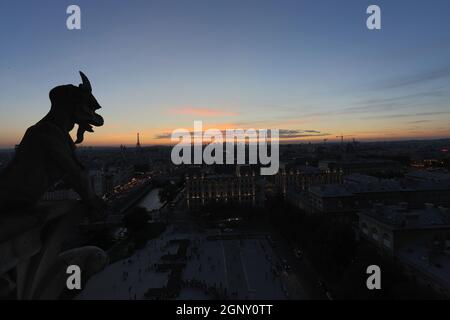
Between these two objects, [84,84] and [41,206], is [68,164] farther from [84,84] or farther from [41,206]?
[84,84]

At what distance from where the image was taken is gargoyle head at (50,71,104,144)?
11.0 feet

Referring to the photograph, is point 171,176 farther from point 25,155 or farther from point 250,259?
point 25,155

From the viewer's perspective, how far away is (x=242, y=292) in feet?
55.5

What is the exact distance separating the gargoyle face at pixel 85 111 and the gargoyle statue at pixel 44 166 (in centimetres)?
12

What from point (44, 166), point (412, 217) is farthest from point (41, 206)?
point (412, 217)

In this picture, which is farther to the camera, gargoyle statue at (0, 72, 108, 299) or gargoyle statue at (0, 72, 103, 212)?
gargoyle statue at (0, 72, 103, 212)

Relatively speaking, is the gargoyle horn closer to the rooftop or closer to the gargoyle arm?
the gargoyle arm

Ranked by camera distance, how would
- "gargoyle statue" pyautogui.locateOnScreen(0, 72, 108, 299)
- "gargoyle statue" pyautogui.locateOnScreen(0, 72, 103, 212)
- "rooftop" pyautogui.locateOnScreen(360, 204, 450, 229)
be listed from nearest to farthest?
"gargoyle statue" pyautogui.locateOnScreen(0, 72, 108, 299), "gargoyle statue" pyautogui.locateOnScreen(0, 72, 103, 212), "rooftop" pyautogui.locateOnScreen(360, 204, 450, 229)

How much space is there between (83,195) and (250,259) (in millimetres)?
19724

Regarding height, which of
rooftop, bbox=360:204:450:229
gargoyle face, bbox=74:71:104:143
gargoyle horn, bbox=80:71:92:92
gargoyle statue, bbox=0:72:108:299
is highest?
gargoyle horn, bbox=80:71:92:92

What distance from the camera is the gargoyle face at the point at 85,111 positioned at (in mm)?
3414

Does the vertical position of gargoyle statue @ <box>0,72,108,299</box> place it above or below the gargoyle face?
below

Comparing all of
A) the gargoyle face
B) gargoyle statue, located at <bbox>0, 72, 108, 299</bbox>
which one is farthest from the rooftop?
gargoyle statue, located at <bbox>0, 72, 108, 299</bbox>

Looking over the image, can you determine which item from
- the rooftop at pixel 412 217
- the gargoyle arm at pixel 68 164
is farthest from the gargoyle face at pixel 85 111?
the rooftop at pixel 412 217
